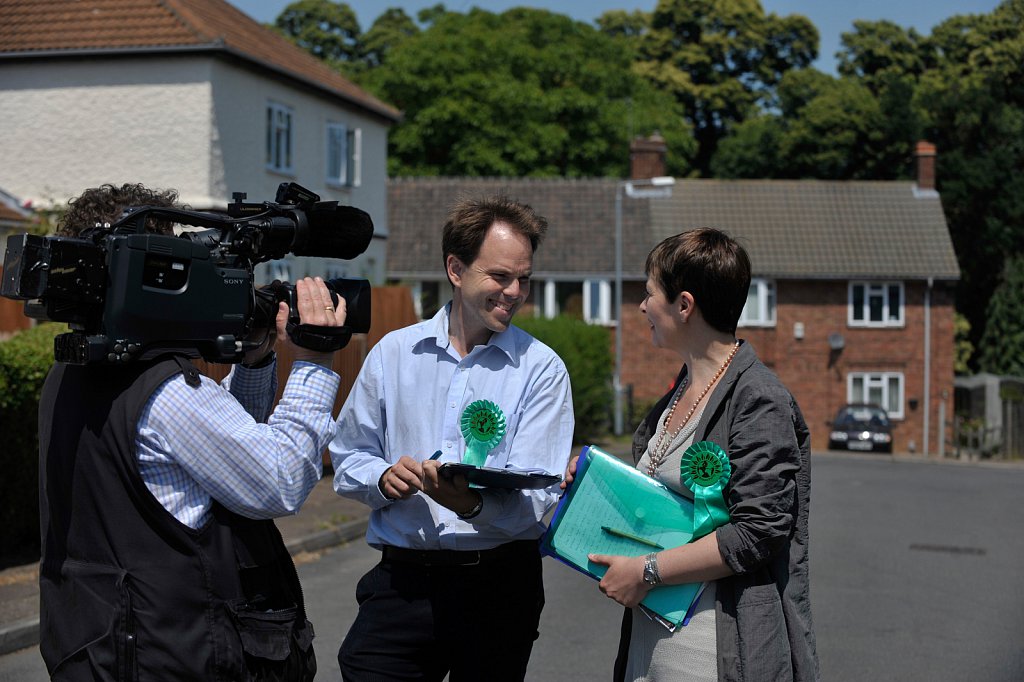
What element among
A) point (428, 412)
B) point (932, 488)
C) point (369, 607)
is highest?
point (428, 412)

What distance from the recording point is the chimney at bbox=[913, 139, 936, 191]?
1622 inches

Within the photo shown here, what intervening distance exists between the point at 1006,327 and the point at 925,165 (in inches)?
311

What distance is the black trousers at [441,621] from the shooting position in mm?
3484

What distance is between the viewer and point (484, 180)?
41.3 meters

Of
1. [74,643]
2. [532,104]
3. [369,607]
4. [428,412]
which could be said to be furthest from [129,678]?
[532,104]

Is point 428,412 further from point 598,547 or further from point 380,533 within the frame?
point 598,547

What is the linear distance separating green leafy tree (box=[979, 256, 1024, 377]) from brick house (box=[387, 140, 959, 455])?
15.5 ft

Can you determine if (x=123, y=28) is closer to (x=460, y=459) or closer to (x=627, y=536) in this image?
(x=460, y=459)

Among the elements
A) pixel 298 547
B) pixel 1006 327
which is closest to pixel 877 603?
pixel 298 547

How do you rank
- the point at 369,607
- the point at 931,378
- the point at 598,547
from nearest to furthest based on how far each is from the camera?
the point at 598,547
the point at 369,607
the point at 931,378

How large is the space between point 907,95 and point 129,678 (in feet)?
162

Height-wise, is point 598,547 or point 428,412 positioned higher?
point 428,412

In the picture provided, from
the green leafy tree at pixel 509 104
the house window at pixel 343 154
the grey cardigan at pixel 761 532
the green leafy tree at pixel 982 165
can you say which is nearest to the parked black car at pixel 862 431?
the green leafy tree at pixel 982 165

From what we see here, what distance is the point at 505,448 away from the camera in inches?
138
